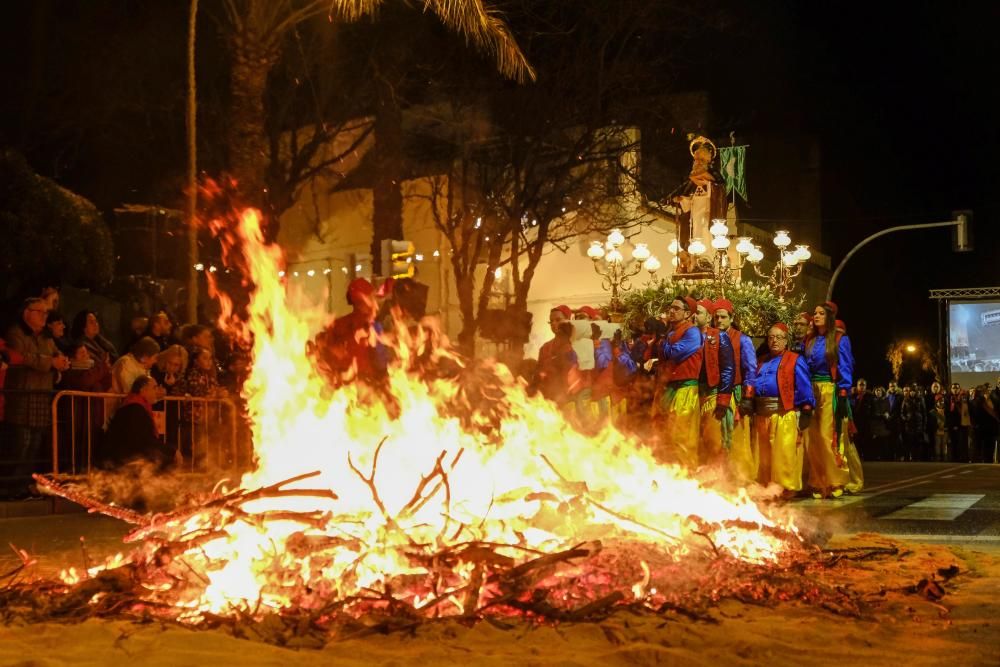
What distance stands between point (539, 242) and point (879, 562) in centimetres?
2001

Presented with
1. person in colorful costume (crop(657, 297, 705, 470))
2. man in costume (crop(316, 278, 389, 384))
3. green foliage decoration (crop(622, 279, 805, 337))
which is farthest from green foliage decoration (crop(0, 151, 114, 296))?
person in colorful costume (crop(657, 297, 705, 470))

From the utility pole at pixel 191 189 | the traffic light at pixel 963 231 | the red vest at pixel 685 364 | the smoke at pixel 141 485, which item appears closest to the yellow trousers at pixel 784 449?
the red vest at pixel 685 364

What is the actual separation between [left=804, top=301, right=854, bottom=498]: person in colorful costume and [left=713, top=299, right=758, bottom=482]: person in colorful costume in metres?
0.66

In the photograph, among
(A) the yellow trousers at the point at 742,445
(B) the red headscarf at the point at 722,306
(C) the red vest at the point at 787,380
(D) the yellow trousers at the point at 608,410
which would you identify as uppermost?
(B) the red headscarf at the point at 722,306

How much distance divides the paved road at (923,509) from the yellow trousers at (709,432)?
95 centimetres

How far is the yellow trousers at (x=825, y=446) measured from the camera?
12477 millimetres

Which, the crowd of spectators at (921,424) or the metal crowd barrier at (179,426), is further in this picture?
the crowd of spectators at (921,424)

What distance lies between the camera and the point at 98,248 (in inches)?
728

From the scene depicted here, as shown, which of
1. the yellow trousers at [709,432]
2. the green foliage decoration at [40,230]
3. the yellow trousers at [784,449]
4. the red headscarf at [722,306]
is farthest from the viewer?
the green foliage decoration at [40,230]

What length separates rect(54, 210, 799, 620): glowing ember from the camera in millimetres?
5695

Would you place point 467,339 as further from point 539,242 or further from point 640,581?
point 640,581

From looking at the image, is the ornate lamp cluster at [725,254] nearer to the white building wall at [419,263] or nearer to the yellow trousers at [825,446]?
the yellow trousers at [825,446]

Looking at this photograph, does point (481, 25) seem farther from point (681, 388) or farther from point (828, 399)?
point (828, 399)

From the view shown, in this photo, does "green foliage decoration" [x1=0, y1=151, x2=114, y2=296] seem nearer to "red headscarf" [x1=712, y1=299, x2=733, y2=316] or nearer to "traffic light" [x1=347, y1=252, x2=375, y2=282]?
"red headscarf" [x1=712, y1=299, x2=733, y2=316]
